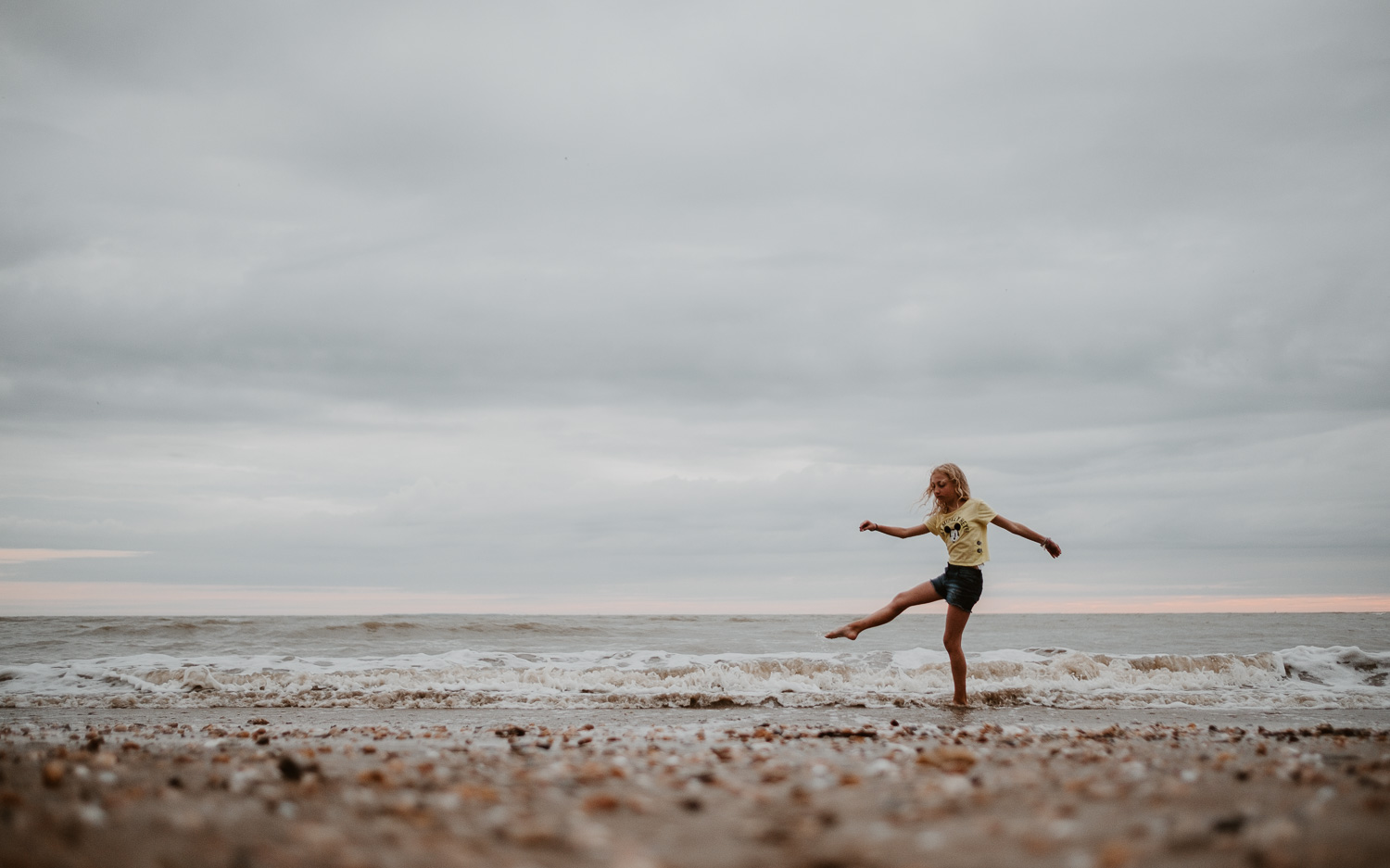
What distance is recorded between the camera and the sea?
11109 mm

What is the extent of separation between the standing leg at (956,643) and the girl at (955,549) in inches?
0.4

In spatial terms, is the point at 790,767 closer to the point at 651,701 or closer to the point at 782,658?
the point at 651,701

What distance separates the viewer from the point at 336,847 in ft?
9.47

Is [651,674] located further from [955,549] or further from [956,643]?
[955,549]

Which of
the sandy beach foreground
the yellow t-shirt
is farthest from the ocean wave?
the sandy beach foreground

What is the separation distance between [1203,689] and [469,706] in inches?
444

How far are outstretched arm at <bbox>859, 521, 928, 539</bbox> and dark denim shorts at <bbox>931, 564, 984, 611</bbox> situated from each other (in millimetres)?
533

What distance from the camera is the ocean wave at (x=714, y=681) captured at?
11.1m

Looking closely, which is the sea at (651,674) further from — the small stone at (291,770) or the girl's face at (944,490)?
the small stone at (291,770)

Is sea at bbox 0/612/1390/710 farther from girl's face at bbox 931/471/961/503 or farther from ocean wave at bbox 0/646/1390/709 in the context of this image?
girl's face at bbox 931/471/961/503

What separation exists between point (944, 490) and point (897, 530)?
743 mm

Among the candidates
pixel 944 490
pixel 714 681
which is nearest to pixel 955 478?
pixel 944 490

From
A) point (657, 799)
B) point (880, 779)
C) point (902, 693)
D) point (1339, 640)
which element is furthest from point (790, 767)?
point (1339, 640)

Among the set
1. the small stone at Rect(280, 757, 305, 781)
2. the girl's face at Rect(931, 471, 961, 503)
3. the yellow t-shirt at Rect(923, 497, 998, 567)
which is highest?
the girl's face at Rect(931, 471, 961, 503)
